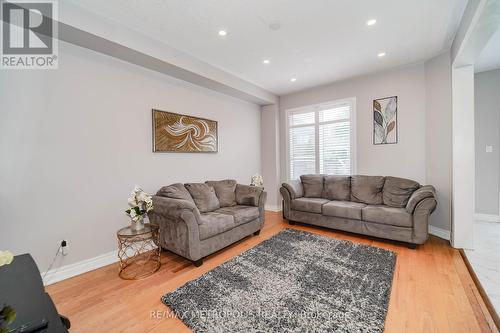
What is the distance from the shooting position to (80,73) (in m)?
2.45

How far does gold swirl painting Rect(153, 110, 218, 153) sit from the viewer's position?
10.4 feet

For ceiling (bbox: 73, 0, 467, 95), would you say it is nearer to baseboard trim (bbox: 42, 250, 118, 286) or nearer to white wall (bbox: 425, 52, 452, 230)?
white wall (bbox: 425, 52, 452, 230)

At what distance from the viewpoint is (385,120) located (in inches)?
150

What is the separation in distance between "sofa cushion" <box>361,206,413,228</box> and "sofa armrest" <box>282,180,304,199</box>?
1.22 metres

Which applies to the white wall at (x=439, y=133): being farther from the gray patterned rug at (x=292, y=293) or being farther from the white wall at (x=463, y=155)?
the gray patterned rug at (x=292, y=293)

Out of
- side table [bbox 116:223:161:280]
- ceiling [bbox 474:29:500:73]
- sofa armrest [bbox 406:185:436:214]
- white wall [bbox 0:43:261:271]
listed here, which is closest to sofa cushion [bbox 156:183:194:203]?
white wall [bbox 0:43:261:271]

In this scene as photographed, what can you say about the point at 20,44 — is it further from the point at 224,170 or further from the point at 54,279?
the point at 224,170

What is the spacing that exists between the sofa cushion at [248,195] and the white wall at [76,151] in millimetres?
1146

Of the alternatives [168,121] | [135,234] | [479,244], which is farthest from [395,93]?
[135,234]

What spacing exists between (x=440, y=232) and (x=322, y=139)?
248cm

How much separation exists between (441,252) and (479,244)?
26.1 inches

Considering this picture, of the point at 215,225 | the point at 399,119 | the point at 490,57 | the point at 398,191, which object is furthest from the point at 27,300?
the point at 490,57

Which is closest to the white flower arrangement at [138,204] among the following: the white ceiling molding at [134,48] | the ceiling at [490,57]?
the white ceiling molding at [134,48]

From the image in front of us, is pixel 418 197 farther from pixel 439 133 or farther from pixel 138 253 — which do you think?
pixel 138 253
